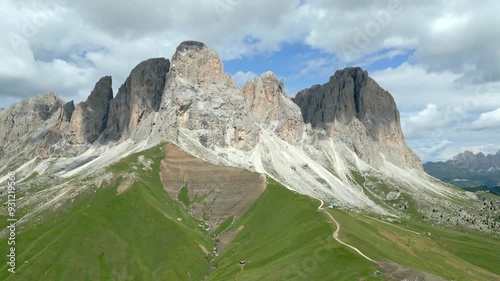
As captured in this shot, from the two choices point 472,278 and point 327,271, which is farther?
point 472,278

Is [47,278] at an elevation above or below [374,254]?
below

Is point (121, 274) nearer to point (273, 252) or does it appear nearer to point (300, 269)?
point (273, 252)

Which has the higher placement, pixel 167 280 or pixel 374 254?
pixel 374 254

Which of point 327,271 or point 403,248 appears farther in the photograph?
point 403,248

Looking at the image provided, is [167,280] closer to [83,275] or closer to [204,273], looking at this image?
[204,273]

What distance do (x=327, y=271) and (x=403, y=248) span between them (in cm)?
6442

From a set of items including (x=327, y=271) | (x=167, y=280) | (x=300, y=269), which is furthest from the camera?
(x=167, y=280)

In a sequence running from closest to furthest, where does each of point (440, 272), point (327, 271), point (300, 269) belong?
point (327, 271) < point (300, 269) < point (440, 272)

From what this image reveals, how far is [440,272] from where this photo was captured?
573 feet

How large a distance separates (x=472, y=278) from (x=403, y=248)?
28.5m

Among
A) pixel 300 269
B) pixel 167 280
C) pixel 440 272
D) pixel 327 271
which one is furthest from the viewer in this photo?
→ pixel 167 280

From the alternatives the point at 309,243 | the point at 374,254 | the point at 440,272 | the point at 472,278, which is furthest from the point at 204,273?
the point at 472,278

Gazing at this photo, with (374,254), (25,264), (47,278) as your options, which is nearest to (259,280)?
(374,254)

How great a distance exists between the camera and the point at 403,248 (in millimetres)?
199500
